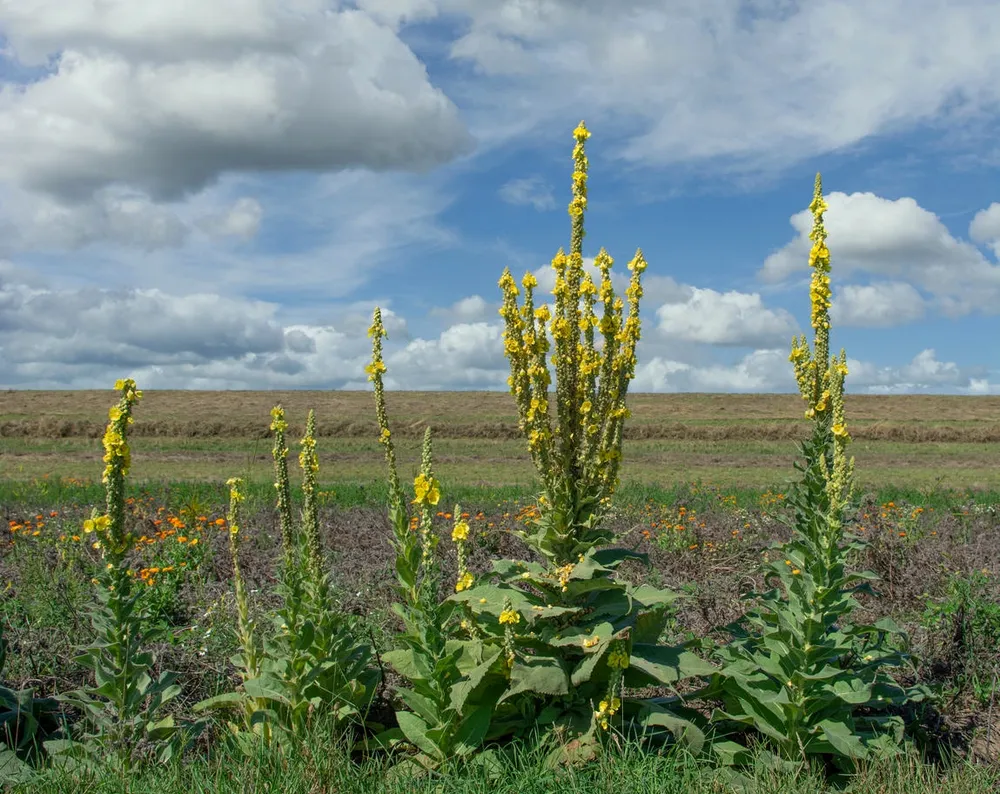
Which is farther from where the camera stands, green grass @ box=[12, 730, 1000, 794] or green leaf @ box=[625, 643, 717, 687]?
green leaf @ box=[625, 643, 717, 687]

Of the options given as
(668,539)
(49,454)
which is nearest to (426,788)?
(668,539)

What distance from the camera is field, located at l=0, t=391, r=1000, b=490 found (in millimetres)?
26500

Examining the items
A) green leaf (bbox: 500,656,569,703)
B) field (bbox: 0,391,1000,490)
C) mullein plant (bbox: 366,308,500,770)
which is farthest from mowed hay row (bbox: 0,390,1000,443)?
green leaf (bbox: 500,656,569,703)

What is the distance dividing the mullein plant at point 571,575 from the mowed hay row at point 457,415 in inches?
1466

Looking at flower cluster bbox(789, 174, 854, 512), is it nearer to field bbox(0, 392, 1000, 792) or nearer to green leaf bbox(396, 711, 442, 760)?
field bbox(0, 392, 1000, 792)

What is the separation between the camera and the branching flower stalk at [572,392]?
4.55 m

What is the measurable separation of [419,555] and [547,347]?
1.53 m

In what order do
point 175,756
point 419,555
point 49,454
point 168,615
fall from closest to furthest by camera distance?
point 175,756
point 419,555
point 168,615
point 49,454

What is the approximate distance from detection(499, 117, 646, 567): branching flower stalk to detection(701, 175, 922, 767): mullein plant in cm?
112

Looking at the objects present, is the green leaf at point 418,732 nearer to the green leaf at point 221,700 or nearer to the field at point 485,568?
the field at point 485,568

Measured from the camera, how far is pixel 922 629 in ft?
21.7

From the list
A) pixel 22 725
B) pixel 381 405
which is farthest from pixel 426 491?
pixel 22 725

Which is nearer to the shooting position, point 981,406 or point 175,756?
point 175,756

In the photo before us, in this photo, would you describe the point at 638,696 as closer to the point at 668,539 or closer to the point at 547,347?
the point at 547,347
